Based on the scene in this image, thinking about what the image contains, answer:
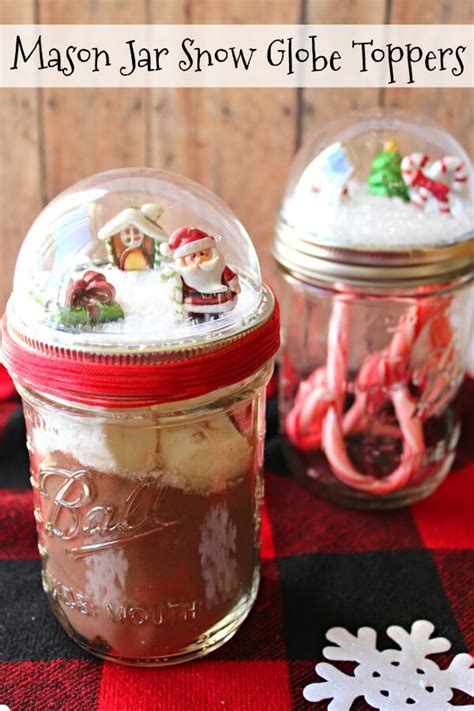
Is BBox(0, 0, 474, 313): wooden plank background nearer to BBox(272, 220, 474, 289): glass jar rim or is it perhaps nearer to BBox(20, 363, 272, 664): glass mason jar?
BBox(272, 220, 474, 289): glass jar rim

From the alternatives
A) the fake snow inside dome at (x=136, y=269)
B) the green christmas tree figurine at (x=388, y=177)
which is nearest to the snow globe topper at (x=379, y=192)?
the green christmas tree figurine at (x=388, y=177)

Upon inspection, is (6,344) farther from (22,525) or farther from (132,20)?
(132,20)

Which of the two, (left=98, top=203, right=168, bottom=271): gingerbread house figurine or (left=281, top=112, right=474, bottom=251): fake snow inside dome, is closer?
(left=98, top=203, right=168, bottom=271): gingerbread house figurine

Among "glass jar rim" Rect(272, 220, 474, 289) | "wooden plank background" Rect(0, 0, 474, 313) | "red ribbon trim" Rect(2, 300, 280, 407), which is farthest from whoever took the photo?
"wooden plank background" Rect(0, 0, 474, 313)

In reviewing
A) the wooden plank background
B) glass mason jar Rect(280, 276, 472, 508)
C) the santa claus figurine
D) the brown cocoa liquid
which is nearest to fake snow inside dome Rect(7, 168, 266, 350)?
the santa claus figurine

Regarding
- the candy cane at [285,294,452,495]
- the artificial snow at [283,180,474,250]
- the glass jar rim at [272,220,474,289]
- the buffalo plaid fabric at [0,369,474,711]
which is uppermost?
the artificial snow at [283,180,474,250]

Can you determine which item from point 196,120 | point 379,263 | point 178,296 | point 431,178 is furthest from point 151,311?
point 196,120

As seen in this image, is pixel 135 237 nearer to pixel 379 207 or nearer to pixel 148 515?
pixel 148 515
